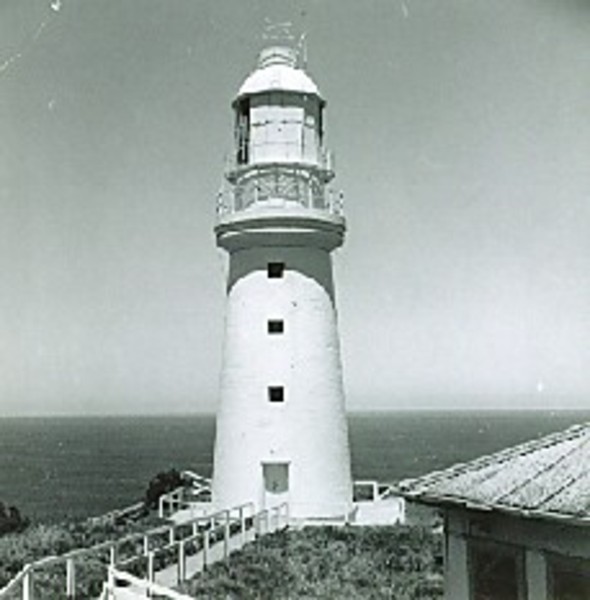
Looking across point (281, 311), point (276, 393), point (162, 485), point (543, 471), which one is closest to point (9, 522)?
point (162, 485)

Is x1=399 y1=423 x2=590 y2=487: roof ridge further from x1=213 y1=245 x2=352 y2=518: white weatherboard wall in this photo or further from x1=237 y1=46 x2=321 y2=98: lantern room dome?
x1=237 y1=46 x2=321 y2=98: lantern room dome

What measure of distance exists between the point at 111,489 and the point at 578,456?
125 ft

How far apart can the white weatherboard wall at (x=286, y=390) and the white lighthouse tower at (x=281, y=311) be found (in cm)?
1

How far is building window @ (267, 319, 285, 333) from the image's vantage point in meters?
12.8

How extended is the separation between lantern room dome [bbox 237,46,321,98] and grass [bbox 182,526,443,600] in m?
6.08

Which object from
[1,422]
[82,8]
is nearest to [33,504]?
[82,8]

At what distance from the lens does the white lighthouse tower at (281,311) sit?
12.6 m

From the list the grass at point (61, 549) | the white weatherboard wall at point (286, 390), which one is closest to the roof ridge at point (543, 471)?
the grass at point (61, 549)

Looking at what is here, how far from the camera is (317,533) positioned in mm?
11586

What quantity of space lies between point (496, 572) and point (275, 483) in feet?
23.7

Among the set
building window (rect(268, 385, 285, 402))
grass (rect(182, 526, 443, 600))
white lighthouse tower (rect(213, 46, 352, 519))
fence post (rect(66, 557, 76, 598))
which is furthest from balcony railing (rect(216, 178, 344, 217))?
fence post (rect(66, 557, 76, 598))

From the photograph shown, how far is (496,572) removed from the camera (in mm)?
5758

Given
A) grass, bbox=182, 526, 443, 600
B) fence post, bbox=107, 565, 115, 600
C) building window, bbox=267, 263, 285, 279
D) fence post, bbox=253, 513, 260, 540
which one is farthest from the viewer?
building window, bbox=267, 263, 285, 279

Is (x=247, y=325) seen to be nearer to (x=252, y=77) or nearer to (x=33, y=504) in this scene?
(x=252, y=77)
